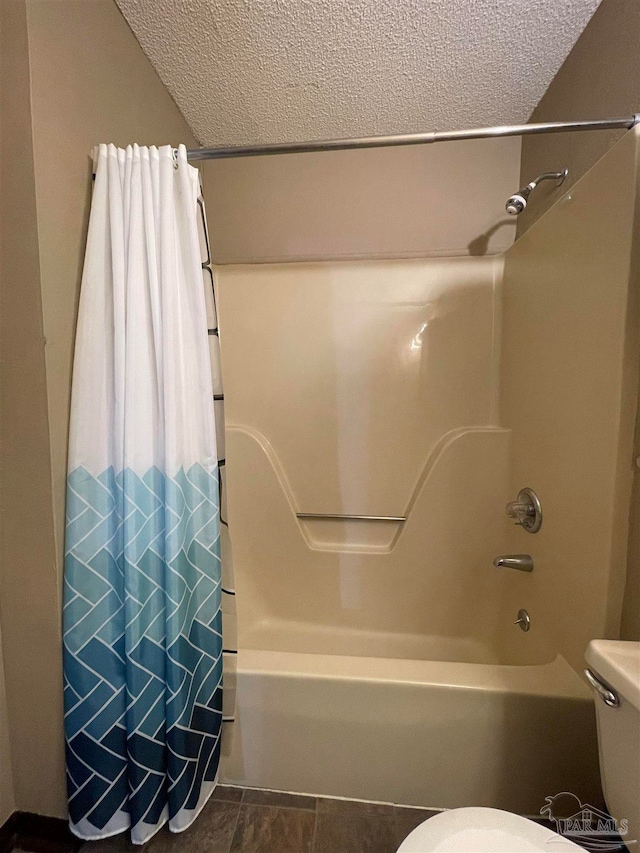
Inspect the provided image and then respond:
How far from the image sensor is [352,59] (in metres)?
1.33

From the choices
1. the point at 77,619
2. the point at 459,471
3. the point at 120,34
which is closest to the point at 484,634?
the point at 459,471

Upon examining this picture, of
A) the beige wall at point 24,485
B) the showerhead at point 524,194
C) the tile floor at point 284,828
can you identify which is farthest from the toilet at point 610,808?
the showerhead at point 524,194

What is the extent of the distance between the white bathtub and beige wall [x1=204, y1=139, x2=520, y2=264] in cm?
154

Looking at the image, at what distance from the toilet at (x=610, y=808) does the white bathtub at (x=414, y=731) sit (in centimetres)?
27

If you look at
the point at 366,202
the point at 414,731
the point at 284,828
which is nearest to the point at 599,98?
the point at 366,202

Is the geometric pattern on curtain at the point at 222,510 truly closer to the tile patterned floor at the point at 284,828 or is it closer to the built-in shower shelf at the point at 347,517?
the tile patterned floor at the point at 284,828

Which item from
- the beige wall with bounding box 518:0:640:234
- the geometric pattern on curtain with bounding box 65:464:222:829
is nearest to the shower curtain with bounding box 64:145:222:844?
the geometric pattern on curtain with bounding box 65:464:222:829

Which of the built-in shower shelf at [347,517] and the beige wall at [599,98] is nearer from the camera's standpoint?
the beige wall at [599,98]

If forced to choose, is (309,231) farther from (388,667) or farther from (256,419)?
(388,667)

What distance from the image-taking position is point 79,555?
3.21ft

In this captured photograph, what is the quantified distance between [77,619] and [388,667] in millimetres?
758

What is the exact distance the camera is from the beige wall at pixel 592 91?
42.4 inches

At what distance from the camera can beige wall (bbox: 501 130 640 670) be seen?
0.91 m

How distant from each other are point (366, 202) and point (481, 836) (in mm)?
1952
